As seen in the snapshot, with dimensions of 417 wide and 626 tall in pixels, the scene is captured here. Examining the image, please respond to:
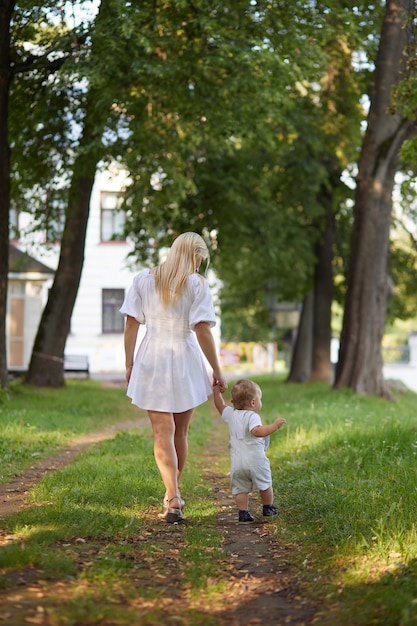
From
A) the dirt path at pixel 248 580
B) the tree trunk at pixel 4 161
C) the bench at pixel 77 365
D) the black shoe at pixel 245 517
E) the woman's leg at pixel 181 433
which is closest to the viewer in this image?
the dirt path at pixel 248 580

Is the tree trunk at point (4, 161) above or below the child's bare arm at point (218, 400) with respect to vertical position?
above

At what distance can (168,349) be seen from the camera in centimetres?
812

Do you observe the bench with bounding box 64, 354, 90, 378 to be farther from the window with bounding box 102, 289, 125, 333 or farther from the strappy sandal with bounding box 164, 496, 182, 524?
the strappy sandal with bounding box 164, 496, 182, 524

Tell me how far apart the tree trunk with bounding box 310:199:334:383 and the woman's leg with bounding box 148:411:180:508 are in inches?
936

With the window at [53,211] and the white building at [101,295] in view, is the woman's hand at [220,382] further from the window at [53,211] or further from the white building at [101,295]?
the white building at [101,295]

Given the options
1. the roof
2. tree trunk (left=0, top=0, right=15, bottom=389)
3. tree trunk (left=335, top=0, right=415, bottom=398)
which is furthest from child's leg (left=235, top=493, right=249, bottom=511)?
the roof

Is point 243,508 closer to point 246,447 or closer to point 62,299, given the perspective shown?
point 246,447

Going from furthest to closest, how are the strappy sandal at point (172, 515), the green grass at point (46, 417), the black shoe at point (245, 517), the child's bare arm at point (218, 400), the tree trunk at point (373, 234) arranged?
the tree trunk at point (373, 234)
the green grass at point (46, 417)
the child's bare arm at point (218, 400)
the black shoe at point (245, 517)
the strappy sandal at point (172, 515)

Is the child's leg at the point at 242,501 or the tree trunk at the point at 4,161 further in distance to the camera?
the tree trunk at the point at 4,161

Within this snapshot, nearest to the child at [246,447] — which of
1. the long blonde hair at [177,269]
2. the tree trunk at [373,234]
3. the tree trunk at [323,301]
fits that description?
the long blonde hair at [177,269]

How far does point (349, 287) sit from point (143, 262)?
27.4 feet

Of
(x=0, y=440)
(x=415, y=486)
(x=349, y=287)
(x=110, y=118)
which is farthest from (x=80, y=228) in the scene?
(x=415, y=486)

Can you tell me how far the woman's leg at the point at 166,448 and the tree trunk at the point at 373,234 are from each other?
14113 mm

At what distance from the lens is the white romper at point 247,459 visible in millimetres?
8031
